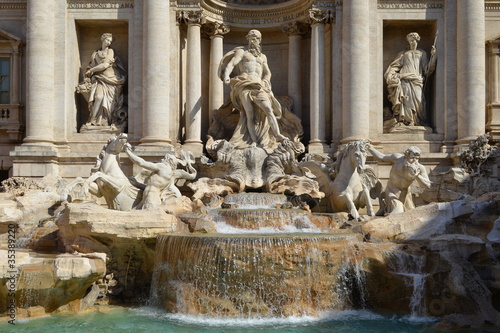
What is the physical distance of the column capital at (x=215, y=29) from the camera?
1696 centimetres

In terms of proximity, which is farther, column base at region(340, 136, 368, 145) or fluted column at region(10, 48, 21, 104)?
fluted column at region(10, 48, 21, 104)

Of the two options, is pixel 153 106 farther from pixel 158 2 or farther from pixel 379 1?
pixel 379 1

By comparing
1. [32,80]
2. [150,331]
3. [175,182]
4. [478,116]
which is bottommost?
[150,331]

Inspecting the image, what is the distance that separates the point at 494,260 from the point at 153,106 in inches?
366

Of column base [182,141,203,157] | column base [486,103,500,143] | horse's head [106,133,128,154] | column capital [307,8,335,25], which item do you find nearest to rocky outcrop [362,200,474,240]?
column base [486,103,500,143]

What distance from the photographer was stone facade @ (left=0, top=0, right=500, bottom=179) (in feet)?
50.4

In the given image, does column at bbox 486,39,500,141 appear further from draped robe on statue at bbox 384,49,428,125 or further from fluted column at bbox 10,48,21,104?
fluted column at bbox 10,48,21,104

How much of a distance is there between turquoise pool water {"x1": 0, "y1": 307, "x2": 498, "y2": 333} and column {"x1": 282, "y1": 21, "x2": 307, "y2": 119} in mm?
8682

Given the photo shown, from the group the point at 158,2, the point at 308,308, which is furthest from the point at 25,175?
the point at 308,308

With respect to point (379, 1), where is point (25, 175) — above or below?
below

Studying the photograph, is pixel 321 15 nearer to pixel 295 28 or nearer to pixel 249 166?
pixel 295 28

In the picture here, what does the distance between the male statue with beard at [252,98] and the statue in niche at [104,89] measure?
3.04m

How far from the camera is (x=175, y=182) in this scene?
47.3 feet

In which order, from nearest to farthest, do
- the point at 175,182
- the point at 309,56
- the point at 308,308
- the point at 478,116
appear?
the point at 308,308 < the point at 175,182 < the point at 478,116 < the point at 309,56
